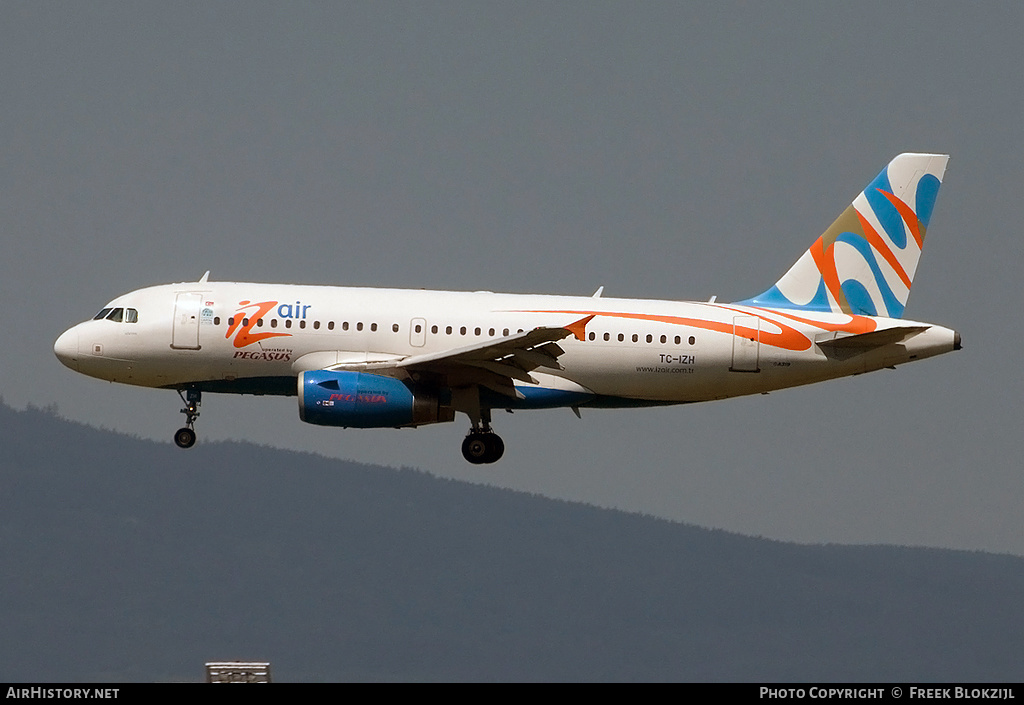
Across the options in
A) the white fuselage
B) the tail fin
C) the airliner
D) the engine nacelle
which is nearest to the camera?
the engine nacelle

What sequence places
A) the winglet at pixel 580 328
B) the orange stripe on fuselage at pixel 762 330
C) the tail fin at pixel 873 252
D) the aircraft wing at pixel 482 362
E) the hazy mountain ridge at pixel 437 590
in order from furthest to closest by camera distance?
the hazy mountain ridge at pixel 437 590, the tail fin at pixel 873 252, the orange stripe on fuselage at pixel 762 330, the winglet at pixel 580 328, the aircraft wing at pixel 482 362

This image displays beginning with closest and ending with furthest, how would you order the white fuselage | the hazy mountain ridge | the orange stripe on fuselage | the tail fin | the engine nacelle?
1. the engine nacelle
2. the white fuselage
3. the orange stripe on fuselage
4. the tail fin
5. the hazy mountain ridge

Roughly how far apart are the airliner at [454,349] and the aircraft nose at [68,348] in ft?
0.15

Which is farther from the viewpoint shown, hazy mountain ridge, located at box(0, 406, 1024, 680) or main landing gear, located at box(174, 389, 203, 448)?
hazy mountain ridge, located at box(0, 406, 1024, 680)

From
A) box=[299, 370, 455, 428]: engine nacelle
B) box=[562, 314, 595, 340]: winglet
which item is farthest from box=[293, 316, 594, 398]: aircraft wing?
box=[299, 370, 455, 428]: engine nacelle

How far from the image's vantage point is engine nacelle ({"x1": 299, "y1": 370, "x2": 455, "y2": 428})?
1757 inches

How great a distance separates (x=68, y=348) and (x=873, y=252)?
2323 centimetres

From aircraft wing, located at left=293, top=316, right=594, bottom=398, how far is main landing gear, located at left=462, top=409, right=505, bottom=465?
4.64ft

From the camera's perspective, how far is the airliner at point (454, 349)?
1783 inches

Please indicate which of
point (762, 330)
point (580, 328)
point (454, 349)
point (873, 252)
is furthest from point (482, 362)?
point (873, 252)

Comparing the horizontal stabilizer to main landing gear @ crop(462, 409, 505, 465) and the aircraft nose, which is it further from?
the aircraft nose

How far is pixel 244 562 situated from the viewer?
148 m

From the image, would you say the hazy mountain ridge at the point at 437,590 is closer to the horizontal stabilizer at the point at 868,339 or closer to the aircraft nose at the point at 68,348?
the horizontal stabilizer at the point at 868,339

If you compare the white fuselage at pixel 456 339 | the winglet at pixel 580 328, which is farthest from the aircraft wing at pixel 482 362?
the white fuselage at pixel 456 339
